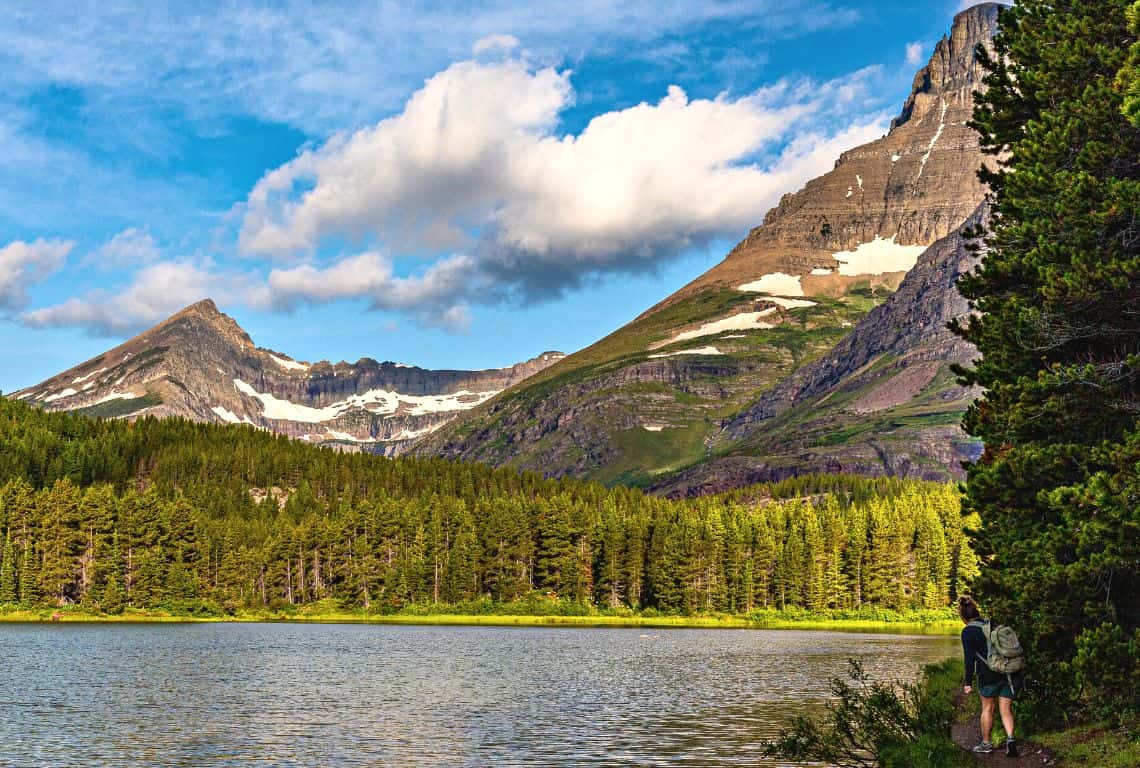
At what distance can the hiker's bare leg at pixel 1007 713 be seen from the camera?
3134cm

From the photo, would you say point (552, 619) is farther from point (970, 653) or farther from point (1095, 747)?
point (1095, 747)

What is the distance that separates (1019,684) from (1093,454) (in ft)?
23.9

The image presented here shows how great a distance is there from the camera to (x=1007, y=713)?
3175 cm

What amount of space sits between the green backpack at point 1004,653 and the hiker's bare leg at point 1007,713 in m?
0.93

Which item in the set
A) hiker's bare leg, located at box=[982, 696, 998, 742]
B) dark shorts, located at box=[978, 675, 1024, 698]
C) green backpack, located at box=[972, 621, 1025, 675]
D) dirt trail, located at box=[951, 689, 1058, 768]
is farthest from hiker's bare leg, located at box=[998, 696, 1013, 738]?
green backpack, located at box=[972, 621, 1025, 675]

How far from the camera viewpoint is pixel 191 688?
6606cm

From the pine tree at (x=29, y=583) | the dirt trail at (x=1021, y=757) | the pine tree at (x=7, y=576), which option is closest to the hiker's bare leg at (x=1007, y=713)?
the dirt trail at (x=1021, y=757)

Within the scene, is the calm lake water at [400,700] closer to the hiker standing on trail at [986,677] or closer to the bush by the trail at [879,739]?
the bush by the trail at [879,739]

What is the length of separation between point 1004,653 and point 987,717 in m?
2.45

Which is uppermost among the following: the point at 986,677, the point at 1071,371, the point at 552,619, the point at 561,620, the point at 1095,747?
the point at 1071,371

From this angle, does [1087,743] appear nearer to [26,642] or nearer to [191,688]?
[191,688]

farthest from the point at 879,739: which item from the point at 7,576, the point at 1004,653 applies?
the point at 7,576

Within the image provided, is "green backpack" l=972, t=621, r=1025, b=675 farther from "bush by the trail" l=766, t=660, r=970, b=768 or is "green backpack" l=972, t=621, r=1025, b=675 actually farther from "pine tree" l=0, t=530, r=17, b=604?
"pine tree" l=0, t=530, r=17, b=604

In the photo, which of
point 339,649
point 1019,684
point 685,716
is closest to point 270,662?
point 339,649
